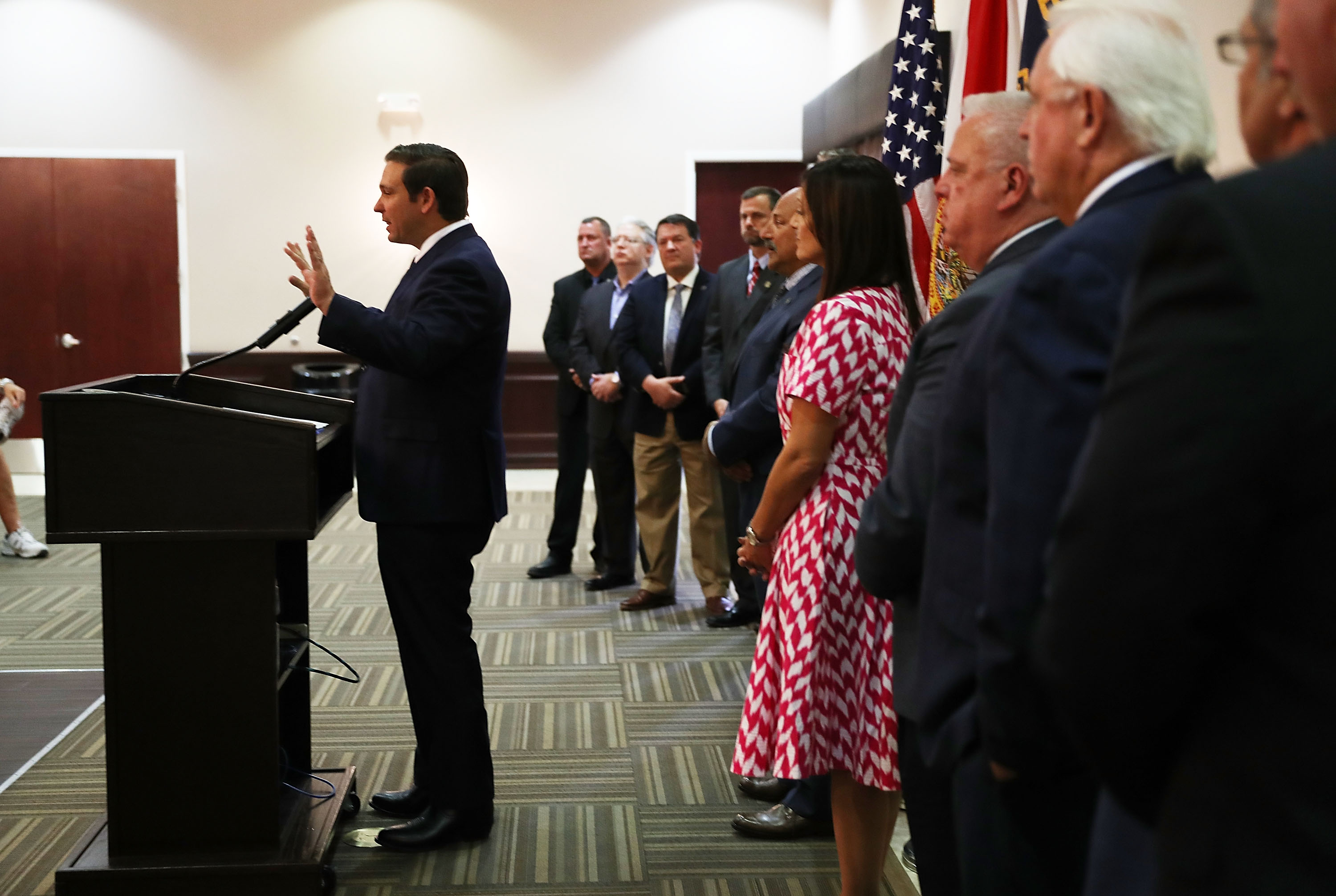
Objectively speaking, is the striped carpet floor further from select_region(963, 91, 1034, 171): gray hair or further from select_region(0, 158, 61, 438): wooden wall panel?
select_region(0, 158, 61, 438): wooden wall panel

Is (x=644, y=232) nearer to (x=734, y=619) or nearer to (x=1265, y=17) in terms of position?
(x=734, y=619)

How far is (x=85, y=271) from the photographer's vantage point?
7.96 m

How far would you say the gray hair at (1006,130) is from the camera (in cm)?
153

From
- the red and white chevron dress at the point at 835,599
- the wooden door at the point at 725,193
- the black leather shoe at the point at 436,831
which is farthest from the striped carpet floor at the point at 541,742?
the wooden door at the point at 725,193

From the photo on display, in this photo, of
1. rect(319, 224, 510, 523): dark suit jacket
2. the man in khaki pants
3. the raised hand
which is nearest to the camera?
the raised hand

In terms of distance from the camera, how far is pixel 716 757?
125 inches

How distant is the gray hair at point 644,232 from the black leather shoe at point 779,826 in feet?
9.21

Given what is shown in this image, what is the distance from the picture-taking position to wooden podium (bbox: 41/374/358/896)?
2139 millimetres

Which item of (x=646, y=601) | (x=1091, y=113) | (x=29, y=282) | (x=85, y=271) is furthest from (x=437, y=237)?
(x=29, y=282)

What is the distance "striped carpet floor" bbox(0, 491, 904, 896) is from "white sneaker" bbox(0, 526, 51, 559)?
10cm

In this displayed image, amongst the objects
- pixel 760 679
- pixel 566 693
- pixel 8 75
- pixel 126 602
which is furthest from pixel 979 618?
pixel 8 75

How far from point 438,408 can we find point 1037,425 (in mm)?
1633

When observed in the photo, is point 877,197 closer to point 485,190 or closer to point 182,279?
point 485,190

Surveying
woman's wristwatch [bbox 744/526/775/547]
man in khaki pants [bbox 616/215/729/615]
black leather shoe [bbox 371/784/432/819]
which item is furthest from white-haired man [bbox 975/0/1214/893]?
man in khaki pants [bbox 616/215/729/615]
